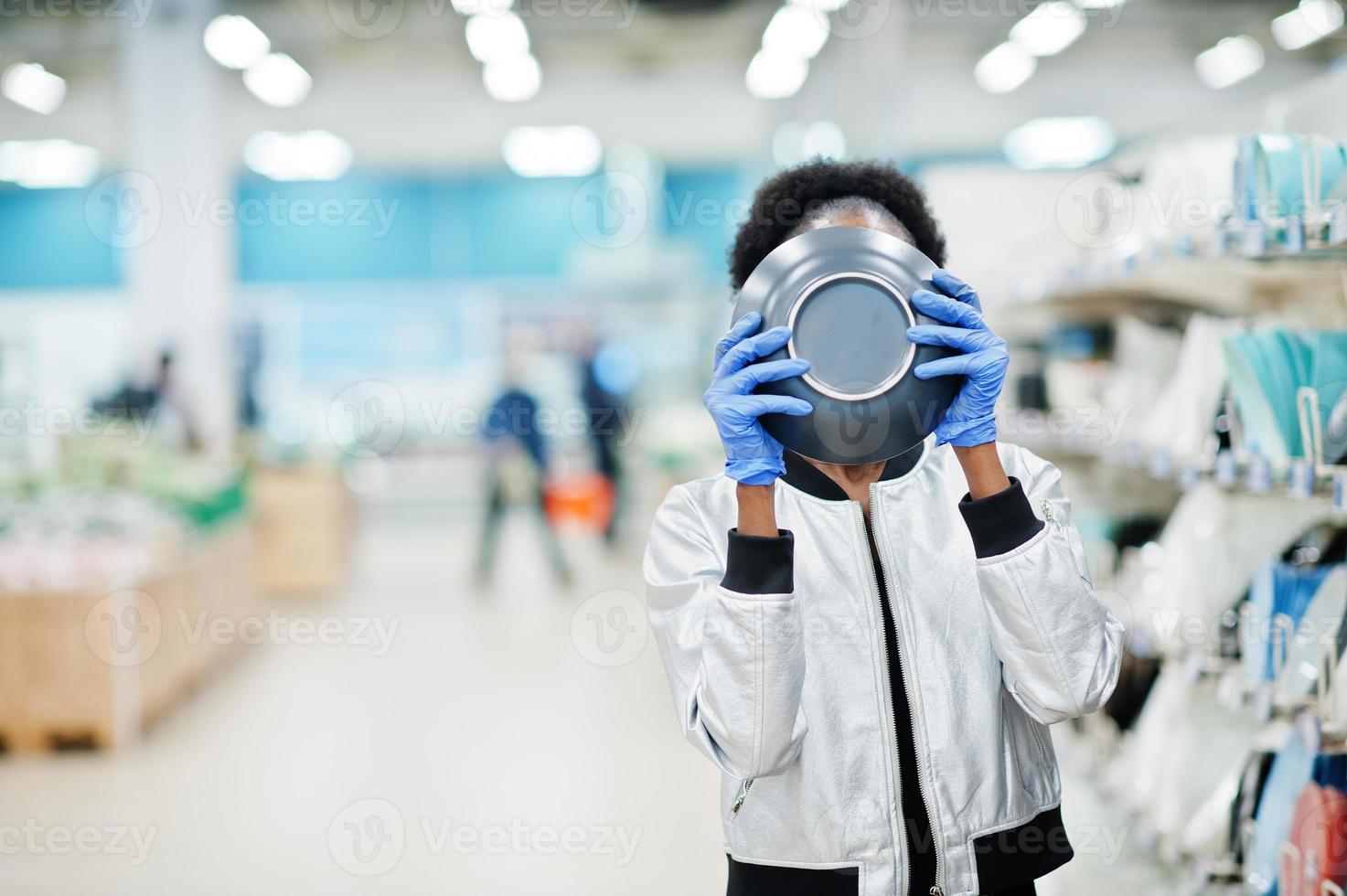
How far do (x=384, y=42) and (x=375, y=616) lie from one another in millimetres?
5245

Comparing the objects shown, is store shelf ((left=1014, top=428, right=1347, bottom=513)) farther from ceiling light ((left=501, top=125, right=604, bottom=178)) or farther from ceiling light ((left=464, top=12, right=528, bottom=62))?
ceiling light ((left=501, top=125, right=604, bottom=178))

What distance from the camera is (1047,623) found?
1.05 m

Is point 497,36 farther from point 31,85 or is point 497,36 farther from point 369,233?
point 369,233

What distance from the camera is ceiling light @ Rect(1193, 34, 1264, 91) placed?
954 centimetres

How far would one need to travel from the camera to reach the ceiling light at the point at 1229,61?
9539 millimetres

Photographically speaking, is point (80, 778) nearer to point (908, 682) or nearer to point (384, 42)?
point (908, 682)

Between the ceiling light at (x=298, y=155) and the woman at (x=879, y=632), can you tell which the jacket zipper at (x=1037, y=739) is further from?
the ceiling light at (x=298, y=155)

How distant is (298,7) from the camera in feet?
26.7

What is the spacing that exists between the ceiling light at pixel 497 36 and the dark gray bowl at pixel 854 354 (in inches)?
281

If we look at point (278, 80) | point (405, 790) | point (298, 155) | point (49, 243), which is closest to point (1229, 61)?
point (278, 80)

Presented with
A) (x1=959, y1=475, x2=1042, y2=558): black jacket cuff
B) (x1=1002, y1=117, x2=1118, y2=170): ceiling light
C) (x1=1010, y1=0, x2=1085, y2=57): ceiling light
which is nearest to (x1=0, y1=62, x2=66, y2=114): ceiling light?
(x1=1010, y1=0, x2=1085, y2=57): ceiling light

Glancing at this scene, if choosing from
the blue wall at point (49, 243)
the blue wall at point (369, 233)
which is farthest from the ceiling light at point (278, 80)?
the blue wall at point (49, 243)

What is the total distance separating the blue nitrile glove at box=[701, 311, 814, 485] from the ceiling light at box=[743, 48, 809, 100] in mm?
7986

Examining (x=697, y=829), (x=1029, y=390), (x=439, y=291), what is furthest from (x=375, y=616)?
(x=439, y=291)
